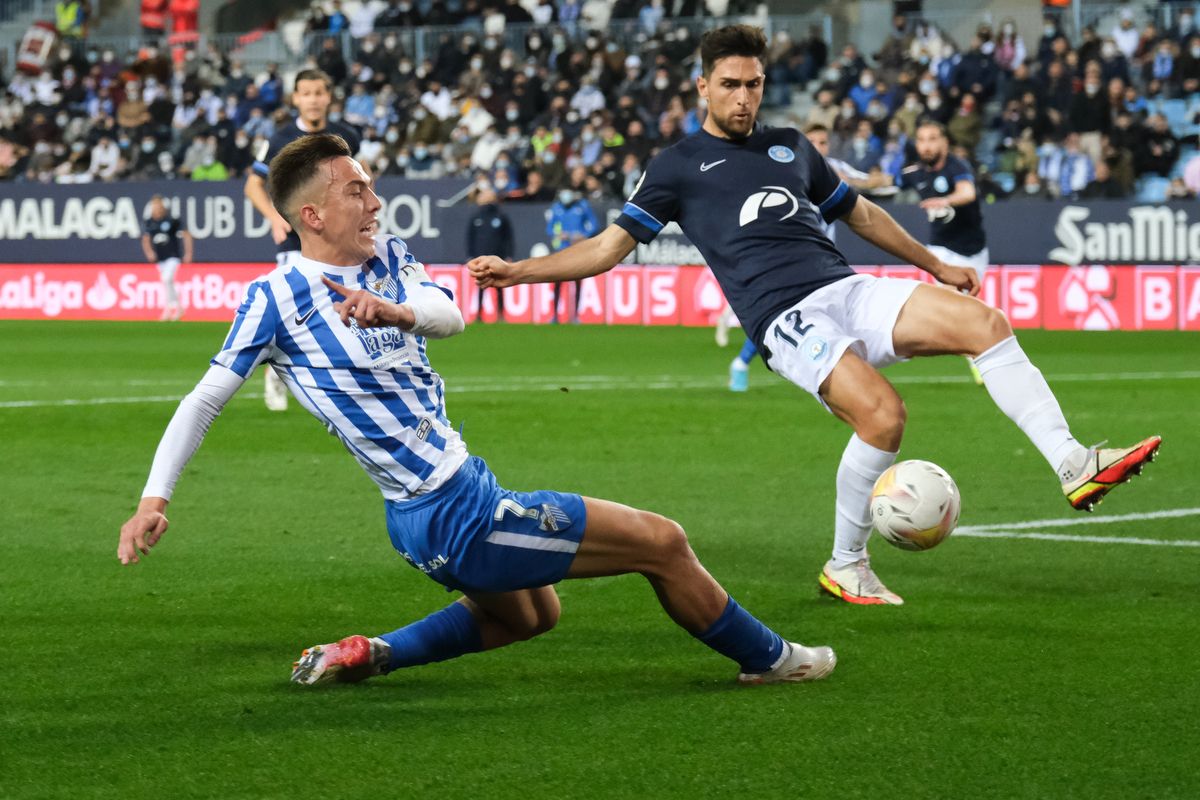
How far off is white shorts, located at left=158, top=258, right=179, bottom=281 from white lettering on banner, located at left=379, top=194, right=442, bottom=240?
11.2ft

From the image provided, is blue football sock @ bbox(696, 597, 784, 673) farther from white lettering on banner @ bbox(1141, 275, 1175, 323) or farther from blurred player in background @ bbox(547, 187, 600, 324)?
blurred player in background @ bbox(547, 187, 600, 324)

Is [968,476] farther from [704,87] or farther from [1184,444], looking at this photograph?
[704,87]

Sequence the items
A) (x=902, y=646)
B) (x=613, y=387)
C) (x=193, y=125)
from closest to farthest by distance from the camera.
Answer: (x=902, y=646) < (x=613, y=387) < (x=193, y=125)

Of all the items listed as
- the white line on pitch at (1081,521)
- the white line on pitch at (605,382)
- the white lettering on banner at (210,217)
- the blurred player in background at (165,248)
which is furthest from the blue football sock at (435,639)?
the white lettering on banner at (210,217)

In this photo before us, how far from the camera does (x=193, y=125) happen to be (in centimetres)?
3503

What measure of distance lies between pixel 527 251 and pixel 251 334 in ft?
81.8

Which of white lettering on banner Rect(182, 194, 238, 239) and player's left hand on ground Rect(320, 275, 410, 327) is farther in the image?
white lettering on banner Rect(182, 194, 238, 239)

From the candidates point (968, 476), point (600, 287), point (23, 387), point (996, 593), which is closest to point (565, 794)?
point (996, 593)

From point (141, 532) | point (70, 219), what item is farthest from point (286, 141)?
point (70, 219)

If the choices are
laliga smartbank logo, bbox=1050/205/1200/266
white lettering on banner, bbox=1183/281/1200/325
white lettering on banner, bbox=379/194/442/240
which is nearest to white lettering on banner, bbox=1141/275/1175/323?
white lettering on banner, bbox=1183/281/1200/325

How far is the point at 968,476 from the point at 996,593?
3366mm

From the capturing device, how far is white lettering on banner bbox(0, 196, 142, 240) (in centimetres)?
3328

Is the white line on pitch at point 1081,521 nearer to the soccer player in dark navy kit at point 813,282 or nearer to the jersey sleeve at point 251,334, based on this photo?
the soccer player in dark navy kit at point 813,282

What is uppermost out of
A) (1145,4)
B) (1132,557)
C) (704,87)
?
(1145,4)
